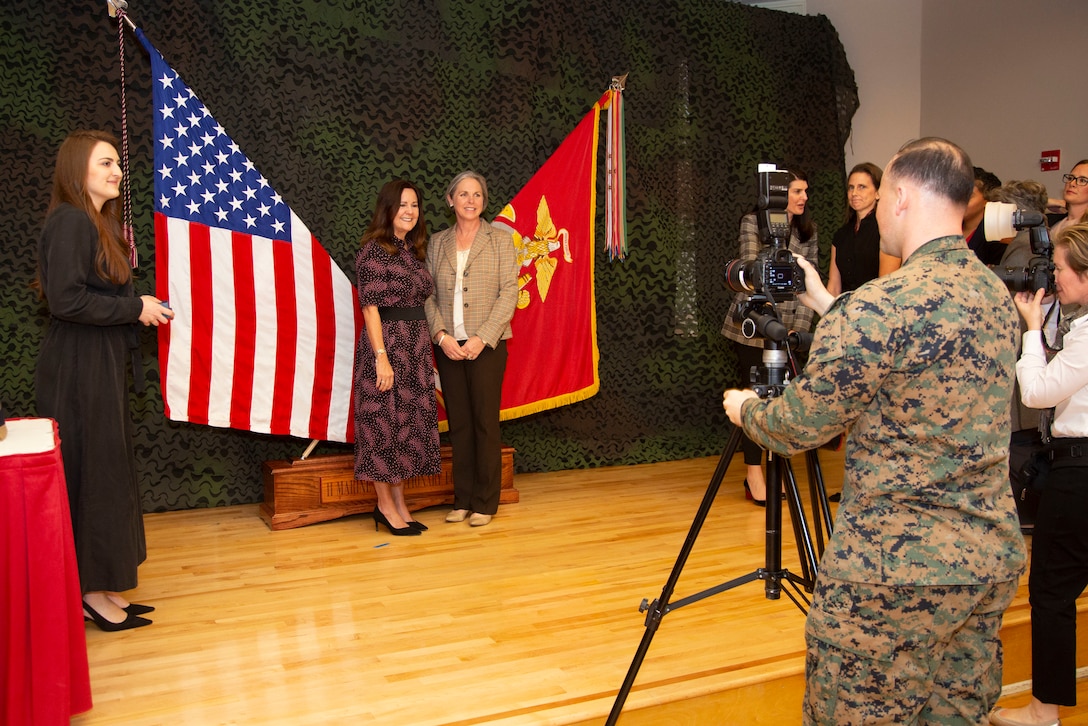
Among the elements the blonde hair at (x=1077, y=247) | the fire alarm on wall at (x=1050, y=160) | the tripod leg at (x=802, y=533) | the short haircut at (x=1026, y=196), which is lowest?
the tripod leg at (x=802, y=533)

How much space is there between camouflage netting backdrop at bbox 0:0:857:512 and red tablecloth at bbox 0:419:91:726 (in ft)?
7.06

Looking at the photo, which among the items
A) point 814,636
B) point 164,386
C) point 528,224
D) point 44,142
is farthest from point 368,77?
point 814,636

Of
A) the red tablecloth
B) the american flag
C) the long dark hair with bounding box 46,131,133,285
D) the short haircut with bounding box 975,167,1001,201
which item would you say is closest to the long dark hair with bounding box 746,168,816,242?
the short haircut with bounding box 975,167,1001,201

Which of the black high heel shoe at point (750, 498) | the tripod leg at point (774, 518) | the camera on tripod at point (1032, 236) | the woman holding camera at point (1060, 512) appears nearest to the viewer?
the tripod leg at point (774, 518)

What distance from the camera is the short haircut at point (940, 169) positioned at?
1.61 metres

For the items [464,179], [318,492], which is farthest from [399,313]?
[318,492]

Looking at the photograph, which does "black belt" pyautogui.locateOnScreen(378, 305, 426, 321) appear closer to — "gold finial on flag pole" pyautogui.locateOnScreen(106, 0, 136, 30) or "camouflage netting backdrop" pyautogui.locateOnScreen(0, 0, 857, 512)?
"camouflage netting backdrop" pyautogui.locateOnScreen(0, 0, 857, 512)

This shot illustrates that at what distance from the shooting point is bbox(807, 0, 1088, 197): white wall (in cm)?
515

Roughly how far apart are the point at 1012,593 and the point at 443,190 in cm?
360

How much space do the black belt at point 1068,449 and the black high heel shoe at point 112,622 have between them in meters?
2.74

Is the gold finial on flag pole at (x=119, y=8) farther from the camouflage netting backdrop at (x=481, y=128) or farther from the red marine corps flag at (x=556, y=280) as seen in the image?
the red marine corps flag at (x=556, y=280)

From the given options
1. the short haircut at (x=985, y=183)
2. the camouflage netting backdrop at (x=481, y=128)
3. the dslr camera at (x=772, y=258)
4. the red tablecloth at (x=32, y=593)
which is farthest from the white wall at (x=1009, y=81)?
the red tablecloth at (x=32, y=593)

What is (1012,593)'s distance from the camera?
5.59ft

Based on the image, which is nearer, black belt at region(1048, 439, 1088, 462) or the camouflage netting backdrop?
black belt at region(1048, 439, 1088, 462)
